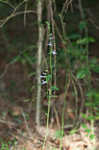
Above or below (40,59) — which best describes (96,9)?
above

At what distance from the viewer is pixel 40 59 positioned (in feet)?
8.66

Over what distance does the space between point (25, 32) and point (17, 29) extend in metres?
0.39

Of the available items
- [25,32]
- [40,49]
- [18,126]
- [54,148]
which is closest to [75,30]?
[25,32]

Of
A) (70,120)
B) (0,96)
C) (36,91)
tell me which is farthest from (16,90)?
(36,91)

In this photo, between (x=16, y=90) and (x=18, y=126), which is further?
(x=16, y=90)

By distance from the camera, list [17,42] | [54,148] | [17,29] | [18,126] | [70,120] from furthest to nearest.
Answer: [17,29] → [17,42] → [70,120] → [18,126] → [54,148]

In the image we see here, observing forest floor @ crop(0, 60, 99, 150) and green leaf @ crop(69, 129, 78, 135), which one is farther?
green leaf @ crop(69, 129, 78, 135)

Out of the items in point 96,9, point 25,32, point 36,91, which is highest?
point 96,9

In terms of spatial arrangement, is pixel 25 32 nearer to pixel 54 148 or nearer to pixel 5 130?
pixel 5 130

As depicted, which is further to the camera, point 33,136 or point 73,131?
point 73,131

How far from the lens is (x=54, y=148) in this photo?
2.30m

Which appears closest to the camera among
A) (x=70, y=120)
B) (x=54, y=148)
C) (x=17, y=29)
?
(x=54, y=148)

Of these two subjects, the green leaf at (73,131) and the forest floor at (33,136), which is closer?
the forest floor at (33,136)

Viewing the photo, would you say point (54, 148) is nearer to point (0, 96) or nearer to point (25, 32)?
point (0, 96)
